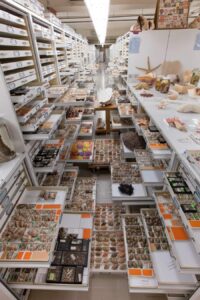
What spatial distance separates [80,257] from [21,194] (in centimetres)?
74

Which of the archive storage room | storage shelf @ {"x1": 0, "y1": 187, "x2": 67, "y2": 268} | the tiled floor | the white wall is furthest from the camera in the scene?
the white wall

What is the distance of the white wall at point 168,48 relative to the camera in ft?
8.52

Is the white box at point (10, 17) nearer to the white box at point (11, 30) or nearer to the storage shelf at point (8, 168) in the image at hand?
the white box at point (11, 30)

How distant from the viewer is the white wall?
2598 millimetres

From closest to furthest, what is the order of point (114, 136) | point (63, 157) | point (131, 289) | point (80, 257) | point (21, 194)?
point (131, 289) → point (80, 257) → point (21, 194) → point (63, 157) → point (114, 136)

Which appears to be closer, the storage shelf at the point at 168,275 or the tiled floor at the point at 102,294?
the storage shelf at the point at 168,275

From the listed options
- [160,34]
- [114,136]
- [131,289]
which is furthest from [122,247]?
[160,34]

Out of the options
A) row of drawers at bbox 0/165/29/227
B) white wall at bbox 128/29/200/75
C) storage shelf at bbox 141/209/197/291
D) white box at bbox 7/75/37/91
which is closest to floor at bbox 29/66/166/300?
storage shelf at bbox 141/209/197/291

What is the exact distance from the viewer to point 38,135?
1.47 metres

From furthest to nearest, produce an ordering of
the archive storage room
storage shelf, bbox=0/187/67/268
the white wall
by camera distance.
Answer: the white wall → the archive storage room → storage shelf, bbox=0/187/67/268

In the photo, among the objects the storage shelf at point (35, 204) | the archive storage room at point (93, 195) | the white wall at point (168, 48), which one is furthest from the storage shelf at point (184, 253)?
the white wall at point (168, 48)

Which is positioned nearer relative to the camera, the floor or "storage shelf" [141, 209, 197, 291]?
"storage shelf" [141, 209, 197, 291]

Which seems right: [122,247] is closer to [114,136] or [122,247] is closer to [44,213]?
[44,213]

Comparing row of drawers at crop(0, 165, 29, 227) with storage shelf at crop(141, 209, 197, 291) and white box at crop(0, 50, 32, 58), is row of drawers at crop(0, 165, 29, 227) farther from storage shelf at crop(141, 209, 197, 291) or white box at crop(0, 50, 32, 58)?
storage shelf at crop(141, 209, 197, 291)
